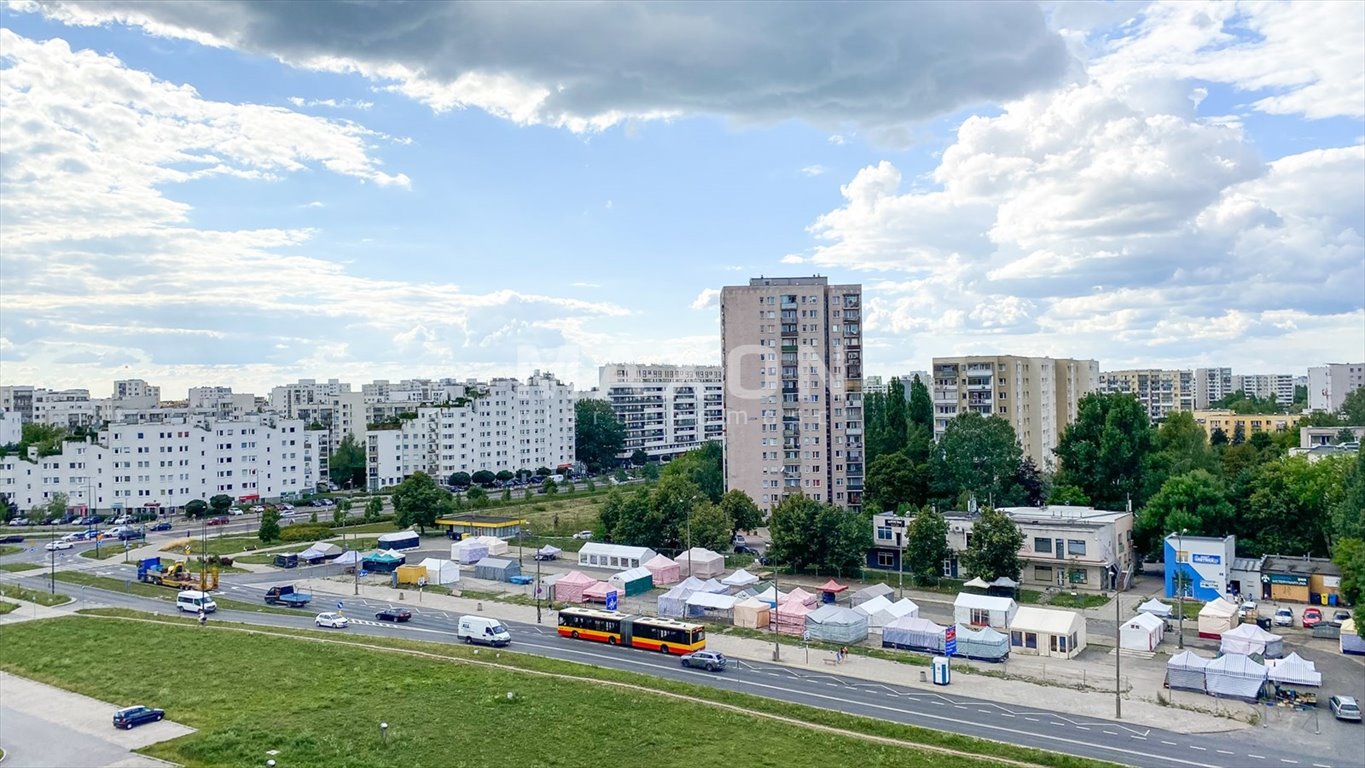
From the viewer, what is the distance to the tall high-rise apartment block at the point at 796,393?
218 feet

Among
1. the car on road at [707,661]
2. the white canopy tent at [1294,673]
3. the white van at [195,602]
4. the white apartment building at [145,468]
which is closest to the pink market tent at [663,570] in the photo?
the car on road at [707,661]

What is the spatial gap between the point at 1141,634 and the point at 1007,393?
42.0 metres

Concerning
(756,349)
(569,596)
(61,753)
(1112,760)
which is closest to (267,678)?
(61,753)

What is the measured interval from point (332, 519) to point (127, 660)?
4226 centimetres

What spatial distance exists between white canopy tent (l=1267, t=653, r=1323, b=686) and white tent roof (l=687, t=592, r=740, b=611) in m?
19.7

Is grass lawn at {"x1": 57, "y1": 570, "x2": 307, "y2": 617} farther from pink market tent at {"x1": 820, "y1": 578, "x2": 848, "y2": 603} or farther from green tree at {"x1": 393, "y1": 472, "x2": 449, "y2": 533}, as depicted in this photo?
pink market tent at {"x1": 820, "y1": 578, "x2": 848, "y2": 603}

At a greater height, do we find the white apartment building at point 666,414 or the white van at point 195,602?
the white apartment building at point 666,414

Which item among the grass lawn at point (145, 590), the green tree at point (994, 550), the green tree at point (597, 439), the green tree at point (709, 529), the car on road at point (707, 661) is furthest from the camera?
the green tree at point (597, 439)

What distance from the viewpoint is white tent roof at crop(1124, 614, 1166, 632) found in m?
35.3

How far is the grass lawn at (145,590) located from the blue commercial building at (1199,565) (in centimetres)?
4114

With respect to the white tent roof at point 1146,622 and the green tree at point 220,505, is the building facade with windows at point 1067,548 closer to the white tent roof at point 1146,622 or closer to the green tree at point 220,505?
the white tent roof at point 1146,622

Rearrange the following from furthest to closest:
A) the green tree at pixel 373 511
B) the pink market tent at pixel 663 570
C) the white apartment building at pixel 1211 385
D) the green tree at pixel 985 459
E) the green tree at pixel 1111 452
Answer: the white apartment building at pixel 1211 385 < the green tree at pixel 373 511 < the green tree at pixel 985 459 < the green tree at pixel 1111 452 < the pink market tent at pixel 663 570

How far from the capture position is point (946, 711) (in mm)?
28016

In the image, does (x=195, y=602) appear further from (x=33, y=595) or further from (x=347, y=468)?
(x=347, y=468)
